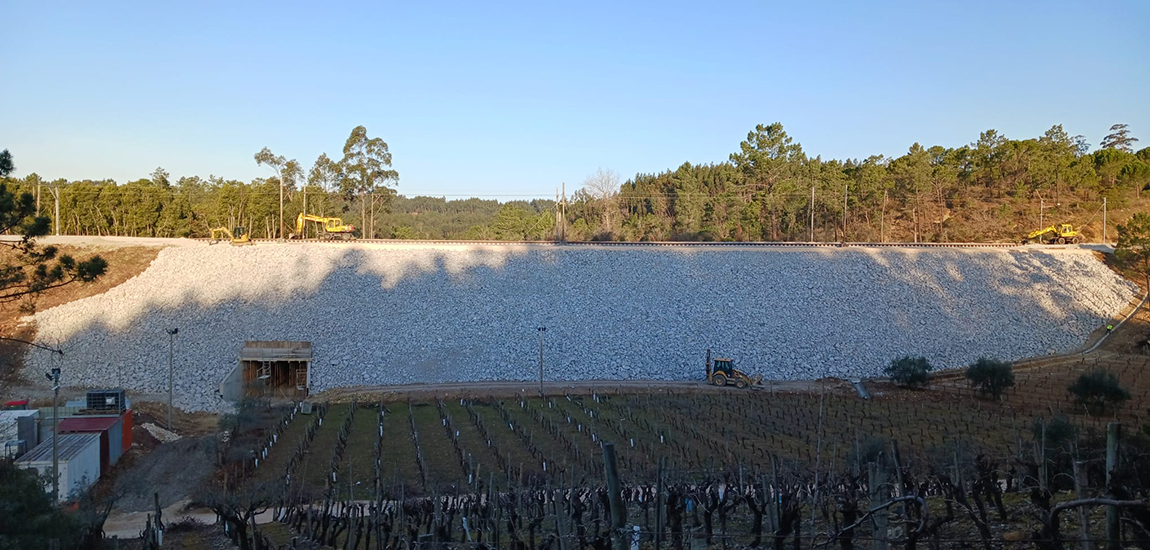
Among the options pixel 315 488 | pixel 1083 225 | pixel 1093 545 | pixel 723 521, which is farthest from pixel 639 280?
pixel 1083 225

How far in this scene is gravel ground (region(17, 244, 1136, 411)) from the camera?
1209 inches

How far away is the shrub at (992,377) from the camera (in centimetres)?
2542

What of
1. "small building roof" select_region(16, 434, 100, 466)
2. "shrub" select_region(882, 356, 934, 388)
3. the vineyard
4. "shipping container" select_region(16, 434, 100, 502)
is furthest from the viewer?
"shrub" select_region(882, 356, 934, 388)

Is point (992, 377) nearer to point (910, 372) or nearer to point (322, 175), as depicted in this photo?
point (910, 372)

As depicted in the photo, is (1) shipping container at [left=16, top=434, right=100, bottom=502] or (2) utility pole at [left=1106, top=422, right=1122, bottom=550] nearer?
(2) utility pole at [left=1106, top=422, right=1122, bottom=550]

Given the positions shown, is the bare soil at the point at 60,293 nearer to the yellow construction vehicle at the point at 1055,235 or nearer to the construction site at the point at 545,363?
the construction site at the point at 545,363

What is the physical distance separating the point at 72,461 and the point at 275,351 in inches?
522

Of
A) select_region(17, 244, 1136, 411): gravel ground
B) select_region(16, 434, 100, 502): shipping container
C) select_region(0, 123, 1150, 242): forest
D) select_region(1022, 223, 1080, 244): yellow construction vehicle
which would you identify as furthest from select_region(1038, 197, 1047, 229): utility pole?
select_region(16, 434, 100, 502): shipping container

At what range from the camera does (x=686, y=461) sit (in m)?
18.3

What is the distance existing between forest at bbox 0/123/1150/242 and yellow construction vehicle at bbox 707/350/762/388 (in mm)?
26477

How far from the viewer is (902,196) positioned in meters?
63.0

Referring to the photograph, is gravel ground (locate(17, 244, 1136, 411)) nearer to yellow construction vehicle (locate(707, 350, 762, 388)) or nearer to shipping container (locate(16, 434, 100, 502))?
yellow construction vehicle (locate(707, 350, 762, 388))

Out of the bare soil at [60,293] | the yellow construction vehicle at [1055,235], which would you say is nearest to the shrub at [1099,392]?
the yellow construction vehicle at [1055,235]

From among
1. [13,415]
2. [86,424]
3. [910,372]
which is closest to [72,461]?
[86,424]
